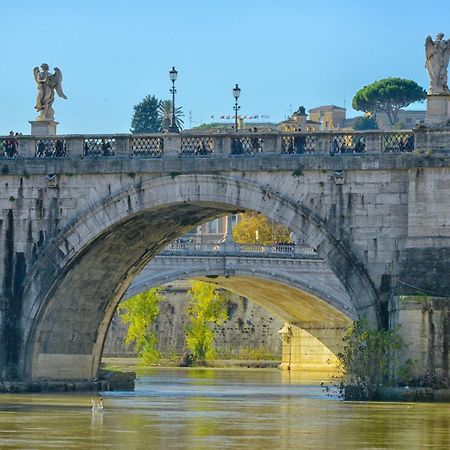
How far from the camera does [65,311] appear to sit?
2467 inches

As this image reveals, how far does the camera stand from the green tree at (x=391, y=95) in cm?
15650

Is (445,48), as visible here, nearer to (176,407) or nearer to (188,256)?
(176,407)

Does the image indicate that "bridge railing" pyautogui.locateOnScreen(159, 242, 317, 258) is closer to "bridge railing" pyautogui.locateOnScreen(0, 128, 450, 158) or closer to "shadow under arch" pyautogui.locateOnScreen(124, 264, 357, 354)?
"shadow under arch" pyautogui.locateOnScreen(124, 264, 357, 354)

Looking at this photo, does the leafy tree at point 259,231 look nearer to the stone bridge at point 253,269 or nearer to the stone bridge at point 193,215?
the stone bridge at point 253,269

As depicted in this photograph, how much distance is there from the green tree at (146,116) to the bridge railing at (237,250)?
64591 millimetres

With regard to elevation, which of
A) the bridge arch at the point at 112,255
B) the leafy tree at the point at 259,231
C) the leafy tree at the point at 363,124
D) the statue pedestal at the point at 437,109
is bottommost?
the bridge arch at the point at 112,255

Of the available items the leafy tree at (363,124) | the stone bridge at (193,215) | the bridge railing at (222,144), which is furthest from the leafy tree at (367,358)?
the leafy tree at (363,124)

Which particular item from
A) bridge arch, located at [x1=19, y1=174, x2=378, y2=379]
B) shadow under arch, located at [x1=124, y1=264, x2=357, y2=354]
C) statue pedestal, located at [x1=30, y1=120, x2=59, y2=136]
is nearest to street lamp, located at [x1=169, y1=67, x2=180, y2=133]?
bridge arch, located at [x1=19, y1=174, x2=378, y2=379]

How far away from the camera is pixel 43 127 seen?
2472 inches

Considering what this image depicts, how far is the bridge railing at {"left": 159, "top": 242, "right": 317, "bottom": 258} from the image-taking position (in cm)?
10306

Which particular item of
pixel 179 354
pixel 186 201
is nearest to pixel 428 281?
pixel 186 201

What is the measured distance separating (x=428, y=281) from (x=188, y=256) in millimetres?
47437

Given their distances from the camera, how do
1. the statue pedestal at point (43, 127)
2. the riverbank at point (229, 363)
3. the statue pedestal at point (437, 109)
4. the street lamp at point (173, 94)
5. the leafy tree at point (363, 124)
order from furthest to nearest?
1. the leafy tree at point (363, 124)
2. the riverbank at point (229, 363)
3. the statue pedestal at point (43, 127)
4. the street lamp at point (173, 94)
5. the statue pedestal at point (437, 109)

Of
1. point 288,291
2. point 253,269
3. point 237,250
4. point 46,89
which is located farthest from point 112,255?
point 288,291
